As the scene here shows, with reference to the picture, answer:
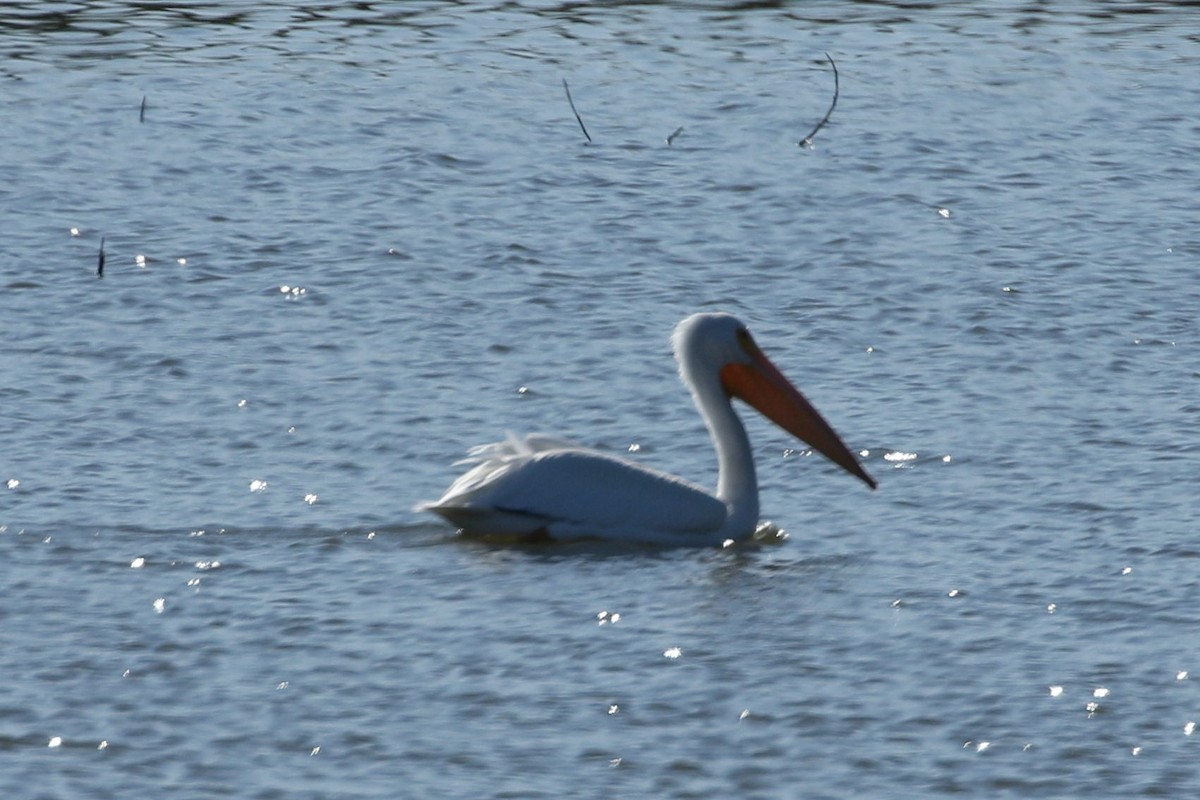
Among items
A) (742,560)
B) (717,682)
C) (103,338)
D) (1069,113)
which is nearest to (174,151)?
(103,338)

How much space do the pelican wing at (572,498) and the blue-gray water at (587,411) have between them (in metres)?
0.14

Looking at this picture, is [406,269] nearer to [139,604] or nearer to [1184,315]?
[1184,315]

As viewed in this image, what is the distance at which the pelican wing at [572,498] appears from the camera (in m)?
7.50

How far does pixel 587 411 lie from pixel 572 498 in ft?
4.29

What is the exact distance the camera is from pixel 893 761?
570cm

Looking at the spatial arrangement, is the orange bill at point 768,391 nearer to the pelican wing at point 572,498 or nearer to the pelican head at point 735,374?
the pelican head at point 735,374

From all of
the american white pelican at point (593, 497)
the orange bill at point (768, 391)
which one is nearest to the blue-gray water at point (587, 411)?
the american white pelican at point (593, 497)

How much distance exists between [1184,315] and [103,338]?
4570 millimetres

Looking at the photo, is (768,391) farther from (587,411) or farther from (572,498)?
(572,498)

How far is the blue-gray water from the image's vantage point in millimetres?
5914

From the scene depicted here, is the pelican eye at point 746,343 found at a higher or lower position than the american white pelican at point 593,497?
higher

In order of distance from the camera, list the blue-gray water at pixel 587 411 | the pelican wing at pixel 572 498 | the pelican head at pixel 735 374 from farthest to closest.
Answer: the pelican head at pixel 735 374, the pelican wing at pixel 572 498, the blue-gray water at pixel 587 411

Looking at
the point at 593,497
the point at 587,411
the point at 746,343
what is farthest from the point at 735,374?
the point at 593,497

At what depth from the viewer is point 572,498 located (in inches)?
297
